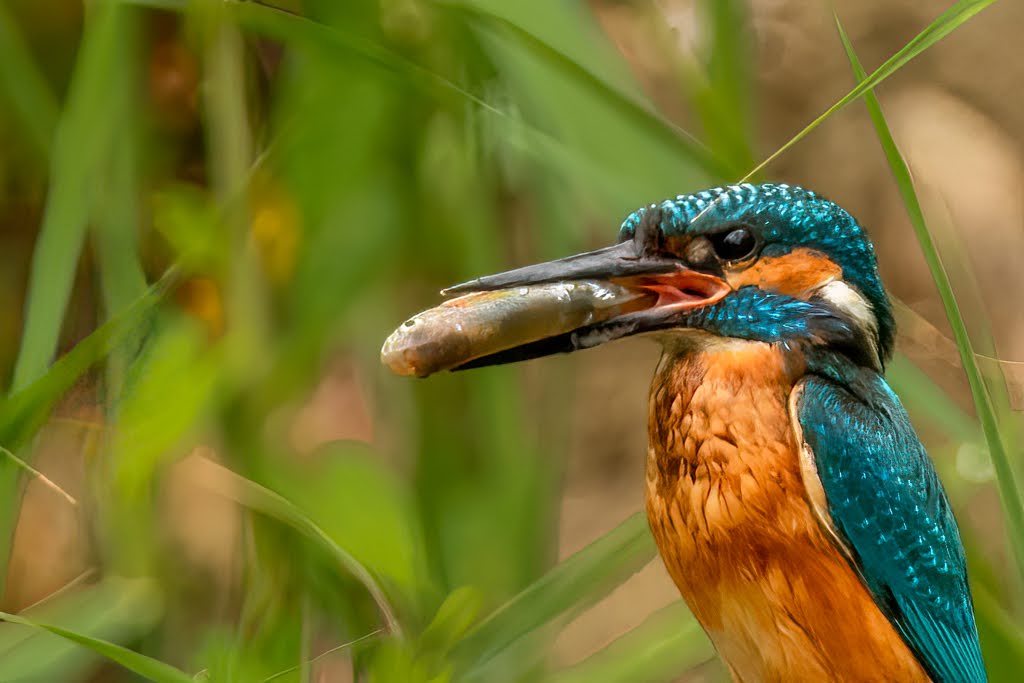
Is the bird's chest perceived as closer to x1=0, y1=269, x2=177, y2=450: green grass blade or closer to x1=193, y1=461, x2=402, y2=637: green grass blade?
x1=193, y1=461, x2=402, y2=637: green grass blade

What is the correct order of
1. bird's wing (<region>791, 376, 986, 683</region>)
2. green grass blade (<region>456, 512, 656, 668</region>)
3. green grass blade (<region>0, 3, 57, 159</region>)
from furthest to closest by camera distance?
green grass blade (<region>0, 3, 57, 159</region>) < green grass blade (<region>456, 512, 656, 668</region>) < bird's wing (<region>791, 376, 986, 683</region>)

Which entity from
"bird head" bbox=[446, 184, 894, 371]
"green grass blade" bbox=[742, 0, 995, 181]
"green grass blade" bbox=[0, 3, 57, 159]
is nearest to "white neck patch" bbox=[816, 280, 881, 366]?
"bird head" bbox=[446, 184, 894, 371]

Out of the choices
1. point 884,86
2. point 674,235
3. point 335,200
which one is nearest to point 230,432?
point 335,200

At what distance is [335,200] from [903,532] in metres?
0.64

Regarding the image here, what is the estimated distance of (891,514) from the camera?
0.93 metres

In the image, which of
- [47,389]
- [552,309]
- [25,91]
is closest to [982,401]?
[552,309]

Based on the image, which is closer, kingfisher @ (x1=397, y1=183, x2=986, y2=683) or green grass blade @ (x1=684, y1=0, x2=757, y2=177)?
kingfisher @ (x1=397, y1=183, x2=986, y2=683)

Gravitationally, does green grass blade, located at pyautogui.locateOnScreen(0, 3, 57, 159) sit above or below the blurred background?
above

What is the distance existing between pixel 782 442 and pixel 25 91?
93cm

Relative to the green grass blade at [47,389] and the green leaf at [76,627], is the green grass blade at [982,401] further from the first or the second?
the green leaf at [76,627]

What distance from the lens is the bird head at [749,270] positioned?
907mm

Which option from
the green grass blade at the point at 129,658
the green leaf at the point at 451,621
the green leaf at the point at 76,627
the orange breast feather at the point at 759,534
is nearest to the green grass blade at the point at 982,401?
the orange breast feather at the point at 759,534

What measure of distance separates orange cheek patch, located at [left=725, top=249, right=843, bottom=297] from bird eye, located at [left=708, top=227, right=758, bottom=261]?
11 mm

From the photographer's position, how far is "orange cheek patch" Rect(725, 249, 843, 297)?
924 mm
